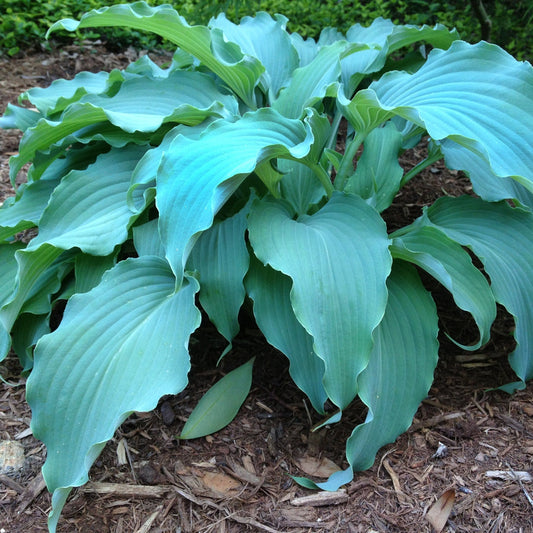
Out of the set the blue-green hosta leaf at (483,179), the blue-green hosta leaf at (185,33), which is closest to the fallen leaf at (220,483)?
the blue-green hosta leaf at (483,179)

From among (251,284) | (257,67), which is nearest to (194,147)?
(251,284)

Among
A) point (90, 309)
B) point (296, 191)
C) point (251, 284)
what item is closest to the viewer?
point (90, 309)

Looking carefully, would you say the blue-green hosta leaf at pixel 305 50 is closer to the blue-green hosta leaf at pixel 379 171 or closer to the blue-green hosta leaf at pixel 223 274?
the blue-green hosta leaf at pixel 379 171

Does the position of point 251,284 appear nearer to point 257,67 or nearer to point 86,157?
point 257,67

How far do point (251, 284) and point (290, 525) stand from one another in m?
0.74

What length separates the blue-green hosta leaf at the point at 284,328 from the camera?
176 cm

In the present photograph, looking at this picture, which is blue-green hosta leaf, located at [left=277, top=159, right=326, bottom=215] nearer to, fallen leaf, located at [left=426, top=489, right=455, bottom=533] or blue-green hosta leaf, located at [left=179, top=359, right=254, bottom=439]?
blue-green hosta leaf, located at [left=179, top=359, right=254, bottom=439]

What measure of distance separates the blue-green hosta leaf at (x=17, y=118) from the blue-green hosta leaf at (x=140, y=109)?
0.93ft

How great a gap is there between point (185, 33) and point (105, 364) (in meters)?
1.29

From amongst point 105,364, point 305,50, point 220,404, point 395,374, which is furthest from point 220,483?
point 305,50

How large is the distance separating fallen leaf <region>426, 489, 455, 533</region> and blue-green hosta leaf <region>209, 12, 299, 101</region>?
1.71m

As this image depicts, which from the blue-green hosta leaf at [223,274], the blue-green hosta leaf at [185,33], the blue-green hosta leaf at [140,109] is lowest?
the blue-green hosta leaf at [223,274]

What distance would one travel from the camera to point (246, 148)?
1.67 meters

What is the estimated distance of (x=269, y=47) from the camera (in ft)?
8.50
